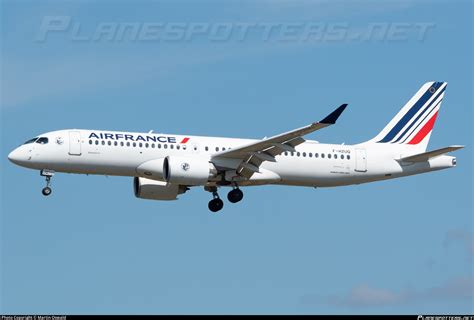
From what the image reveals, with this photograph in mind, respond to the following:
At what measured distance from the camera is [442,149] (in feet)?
214

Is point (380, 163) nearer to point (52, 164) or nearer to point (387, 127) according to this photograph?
point (387, 127)

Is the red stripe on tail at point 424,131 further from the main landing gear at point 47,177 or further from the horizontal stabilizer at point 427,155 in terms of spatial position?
the main landing gear at point 47,177

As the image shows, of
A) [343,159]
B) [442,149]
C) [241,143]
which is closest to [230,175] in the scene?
[241,143]

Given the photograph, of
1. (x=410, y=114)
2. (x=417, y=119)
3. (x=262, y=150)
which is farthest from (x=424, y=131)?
(x=262, y=150)

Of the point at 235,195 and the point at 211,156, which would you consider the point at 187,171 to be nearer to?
the point at 211,156

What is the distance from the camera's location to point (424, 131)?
235 feet

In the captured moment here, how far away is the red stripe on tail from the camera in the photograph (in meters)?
71.1

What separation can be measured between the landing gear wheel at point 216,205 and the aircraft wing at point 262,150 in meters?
2.23

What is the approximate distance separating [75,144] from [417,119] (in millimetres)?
20803

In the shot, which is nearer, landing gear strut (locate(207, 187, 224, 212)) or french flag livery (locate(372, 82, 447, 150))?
landing gear strut (locate(207, 187, 224, 212))

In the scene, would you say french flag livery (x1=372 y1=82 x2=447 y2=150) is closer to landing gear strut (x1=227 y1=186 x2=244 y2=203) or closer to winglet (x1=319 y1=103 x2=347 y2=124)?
landing gear strut (x1=227 y1=186 x2=244 y2=203)

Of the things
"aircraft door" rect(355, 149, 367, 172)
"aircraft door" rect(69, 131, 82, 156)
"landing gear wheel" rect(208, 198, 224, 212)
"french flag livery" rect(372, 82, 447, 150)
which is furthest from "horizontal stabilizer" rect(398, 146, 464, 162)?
"aircraft door" rect(69, 131, 82, 156)

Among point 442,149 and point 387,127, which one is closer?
point 442,149

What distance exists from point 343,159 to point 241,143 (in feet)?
19.0
